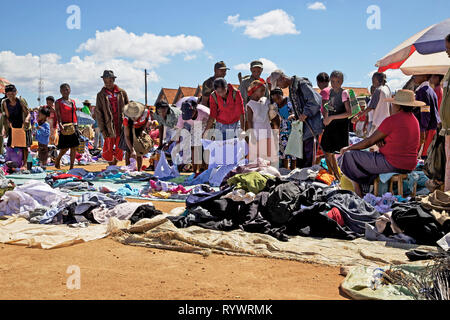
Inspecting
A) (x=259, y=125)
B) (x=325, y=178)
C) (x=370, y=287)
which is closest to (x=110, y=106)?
(x=259, y=125)

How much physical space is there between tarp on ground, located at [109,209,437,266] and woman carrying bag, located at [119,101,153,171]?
5.11 metres

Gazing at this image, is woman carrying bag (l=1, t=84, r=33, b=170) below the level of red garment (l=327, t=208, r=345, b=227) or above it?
above

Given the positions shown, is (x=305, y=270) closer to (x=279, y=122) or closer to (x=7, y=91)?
(x=279, y=122)

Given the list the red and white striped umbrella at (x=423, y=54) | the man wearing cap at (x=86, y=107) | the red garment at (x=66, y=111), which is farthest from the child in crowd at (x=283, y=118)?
the man wearing cap at (x=86, y=107)

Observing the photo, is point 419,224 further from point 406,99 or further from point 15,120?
point 15,120

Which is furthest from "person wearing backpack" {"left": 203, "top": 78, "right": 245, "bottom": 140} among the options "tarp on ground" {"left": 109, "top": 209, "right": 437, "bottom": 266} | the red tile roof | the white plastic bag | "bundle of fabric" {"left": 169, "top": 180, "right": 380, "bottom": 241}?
the red tile roof

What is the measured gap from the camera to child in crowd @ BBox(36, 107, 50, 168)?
11.2 m

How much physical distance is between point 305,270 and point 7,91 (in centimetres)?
865

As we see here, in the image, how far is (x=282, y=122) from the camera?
8.59m

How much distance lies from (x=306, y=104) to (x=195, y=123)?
2.40 m

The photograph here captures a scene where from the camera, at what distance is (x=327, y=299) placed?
2881 mm

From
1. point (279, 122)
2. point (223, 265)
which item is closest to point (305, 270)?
point (223, 265)

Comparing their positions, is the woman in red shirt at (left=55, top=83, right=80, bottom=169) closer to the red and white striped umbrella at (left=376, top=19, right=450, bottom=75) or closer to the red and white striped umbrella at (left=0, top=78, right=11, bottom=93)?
the red and white striped umbrella at (left=0, top=78, right=11, bottom=93)
